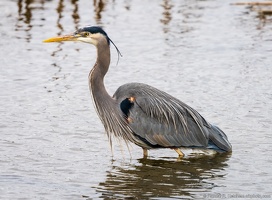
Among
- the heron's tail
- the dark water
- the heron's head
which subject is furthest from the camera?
the heron's tail

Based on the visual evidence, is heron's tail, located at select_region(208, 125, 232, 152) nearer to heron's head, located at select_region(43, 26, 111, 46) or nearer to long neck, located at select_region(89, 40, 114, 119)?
long neck, located at select_region(89, 40, 114, 119)

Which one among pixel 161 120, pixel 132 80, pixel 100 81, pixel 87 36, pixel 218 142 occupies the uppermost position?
pixel 87 36

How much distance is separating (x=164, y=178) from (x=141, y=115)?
0.92 meters

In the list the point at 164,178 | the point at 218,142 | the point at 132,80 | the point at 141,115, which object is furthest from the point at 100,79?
the point at 132,80

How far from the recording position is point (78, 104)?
11.1 metres

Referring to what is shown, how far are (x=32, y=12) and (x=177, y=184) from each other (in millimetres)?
12247

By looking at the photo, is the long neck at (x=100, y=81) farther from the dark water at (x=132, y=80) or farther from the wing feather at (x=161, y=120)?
the dark water at (x=132, y=80)

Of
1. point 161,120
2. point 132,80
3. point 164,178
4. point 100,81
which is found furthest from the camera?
point 132,80

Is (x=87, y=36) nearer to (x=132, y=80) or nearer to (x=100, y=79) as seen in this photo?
(x=100, y=79)

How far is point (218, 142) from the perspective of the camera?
8891 millimetres

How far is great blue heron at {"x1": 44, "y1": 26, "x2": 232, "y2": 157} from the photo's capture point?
8.69 meters

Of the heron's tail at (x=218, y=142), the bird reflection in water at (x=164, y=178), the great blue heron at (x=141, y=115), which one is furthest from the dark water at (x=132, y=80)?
the great blue heron at (x=141, y=115)

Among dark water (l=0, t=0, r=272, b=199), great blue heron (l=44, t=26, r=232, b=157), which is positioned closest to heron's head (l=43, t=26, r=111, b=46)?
great blue heron (l=44, t=26, r=232, b=157)

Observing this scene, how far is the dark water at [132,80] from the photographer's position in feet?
26.0
